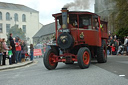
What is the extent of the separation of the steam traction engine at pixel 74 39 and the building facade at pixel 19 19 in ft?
165

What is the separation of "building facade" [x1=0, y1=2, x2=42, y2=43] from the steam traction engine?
1982 inches

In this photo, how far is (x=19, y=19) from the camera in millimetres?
60969

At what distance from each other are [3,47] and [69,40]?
195 inches

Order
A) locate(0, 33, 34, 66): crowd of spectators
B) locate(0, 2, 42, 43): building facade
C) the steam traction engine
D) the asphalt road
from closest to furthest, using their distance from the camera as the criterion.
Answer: the asphalt road, the steam traction engine, locate(0, 33, 34, 66): crowd of spectators, locate(0, 2, 42, 43): building facade

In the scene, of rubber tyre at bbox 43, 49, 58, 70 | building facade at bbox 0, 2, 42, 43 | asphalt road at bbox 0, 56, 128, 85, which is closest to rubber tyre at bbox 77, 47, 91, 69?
asphalt road at bbox 0, 56, 128, 85

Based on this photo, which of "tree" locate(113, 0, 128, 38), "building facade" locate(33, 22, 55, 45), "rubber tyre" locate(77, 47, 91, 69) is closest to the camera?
"rubber tyre" locate(77, 47, 91, 69)

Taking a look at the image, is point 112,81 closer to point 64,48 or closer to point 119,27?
point 64,48

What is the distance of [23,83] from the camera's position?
5887mm

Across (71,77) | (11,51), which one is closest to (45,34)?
(11,51)

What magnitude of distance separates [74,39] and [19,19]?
179 ft

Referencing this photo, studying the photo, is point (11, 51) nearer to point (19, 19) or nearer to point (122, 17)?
point (122, 17)

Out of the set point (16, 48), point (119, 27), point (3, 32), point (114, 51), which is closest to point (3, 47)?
point (16, 48)

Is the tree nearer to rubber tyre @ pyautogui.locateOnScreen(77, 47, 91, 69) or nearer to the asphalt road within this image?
rubber tyre @ pyautogui.locateOnScreen(77, 47, 91, 69)

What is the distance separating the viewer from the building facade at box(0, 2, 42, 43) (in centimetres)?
5853
